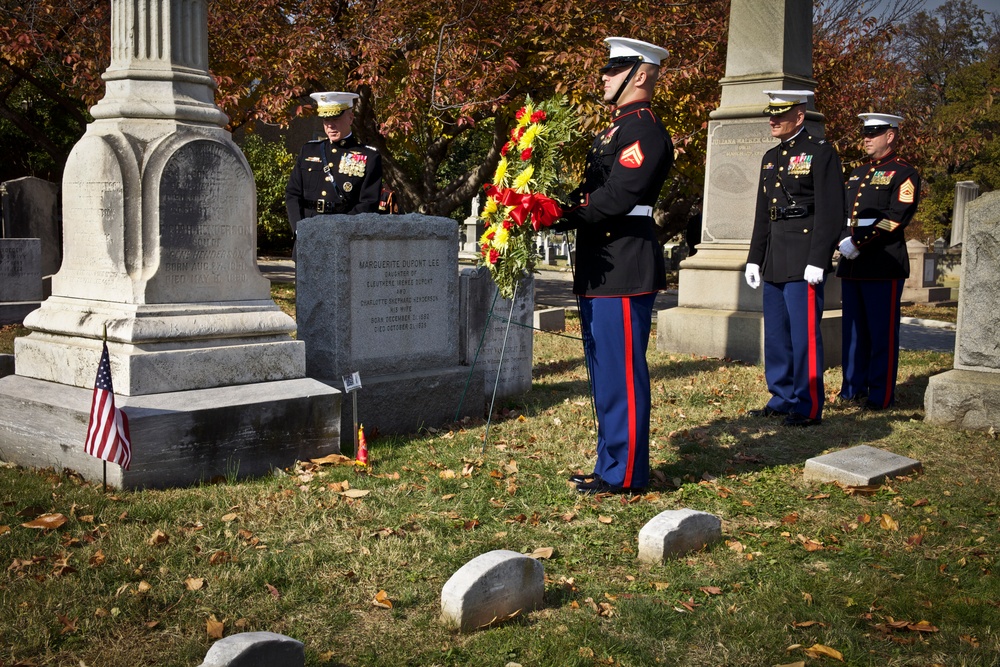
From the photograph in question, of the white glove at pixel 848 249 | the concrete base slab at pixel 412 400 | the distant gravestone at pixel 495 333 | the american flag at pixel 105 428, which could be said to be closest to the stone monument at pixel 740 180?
the white glove at pixel 848 249

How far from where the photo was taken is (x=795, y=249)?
23.8 ft

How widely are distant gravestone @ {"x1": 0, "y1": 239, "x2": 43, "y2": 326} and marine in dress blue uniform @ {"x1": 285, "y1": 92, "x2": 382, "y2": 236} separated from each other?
21.3ft

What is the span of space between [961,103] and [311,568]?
39.2 metres

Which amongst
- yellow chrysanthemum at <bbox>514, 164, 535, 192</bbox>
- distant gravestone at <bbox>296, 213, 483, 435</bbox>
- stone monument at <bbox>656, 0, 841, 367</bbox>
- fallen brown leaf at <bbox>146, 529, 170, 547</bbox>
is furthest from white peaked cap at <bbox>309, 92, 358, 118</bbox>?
stone monument at <bbox>656, 0, 841, 367</bbox>

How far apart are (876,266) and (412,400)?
13.7 ft

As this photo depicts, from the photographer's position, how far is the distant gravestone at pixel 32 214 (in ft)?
51.5

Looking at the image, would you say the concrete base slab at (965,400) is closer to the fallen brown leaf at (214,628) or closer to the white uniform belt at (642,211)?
the white uniform belt at (642,211)

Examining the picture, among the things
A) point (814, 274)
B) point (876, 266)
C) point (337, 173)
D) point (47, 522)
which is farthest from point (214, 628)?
point (876, 266)

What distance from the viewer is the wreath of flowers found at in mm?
5254

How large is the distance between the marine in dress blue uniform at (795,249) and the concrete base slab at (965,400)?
814 millimetres

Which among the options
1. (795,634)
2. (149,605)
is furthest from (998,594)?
(149,605)

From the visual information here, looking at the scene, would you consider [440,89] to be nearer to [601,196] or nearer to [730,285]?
[730,285]

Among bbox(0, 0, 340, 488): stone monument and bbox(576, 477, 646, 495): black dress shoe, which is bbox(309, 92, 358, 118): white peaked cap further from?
bbox(576, 477, 646, 495): black dress shoe

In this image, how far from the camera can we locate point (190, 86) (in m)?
5.89
